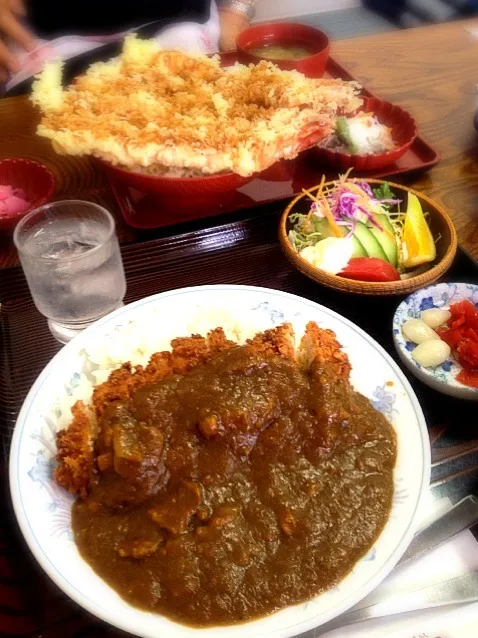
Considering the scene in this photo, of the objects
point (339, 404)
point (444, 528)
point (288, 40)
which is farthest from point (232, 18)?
point (444, 528)

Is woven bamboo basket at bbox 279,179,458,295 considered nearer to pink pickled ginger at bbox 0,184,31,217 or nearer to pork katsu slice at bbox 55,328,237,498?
pork katsu slice at bbox 55,328,237,498

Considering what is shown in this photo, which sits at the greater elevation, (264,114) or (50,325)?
(264,114)

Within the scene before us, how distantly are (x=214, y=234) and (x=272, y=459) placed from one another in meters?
1.26

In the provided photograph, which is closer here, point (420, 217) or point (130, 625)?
point (130, 625)

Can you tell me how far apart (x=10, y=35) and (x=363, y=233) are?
7.75ft

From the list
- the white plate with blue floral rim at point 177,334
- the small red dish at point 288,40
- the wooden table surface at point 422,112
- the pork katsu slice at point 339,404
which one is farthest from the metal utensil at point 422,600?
the small red dish at point 288,40

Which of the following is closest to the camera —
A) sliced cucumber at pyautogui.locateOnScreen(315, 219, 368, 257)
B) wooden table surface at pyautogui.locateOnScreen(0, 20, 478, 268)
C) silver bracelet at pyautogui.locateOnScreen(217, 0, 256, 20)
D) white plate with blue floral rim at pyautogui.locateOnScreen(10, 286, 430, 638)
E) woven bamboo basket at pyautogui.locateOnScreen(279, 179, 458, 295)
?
white plate with blue floral rim at pyautogui.locateOnScreen(10, 286, 430, 638)

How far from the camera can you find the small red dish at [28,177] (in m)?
2.48

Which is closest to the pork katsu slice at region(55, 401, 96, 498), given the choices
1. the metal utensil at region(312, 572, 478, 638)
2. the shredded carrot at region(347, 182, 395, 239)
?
the metal utensil at region(312, 572, 478, 638)

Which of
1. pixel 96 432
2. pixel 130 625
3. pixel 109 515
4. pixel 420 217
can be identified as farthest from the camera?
pixel 420 217

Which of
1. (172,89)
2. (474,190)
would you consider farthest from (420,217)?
(172,89)

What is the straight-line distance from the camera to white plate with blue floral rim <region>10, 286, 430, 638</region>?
125 cm

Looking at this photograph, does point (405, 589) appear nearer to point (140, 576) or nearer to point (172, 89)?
point (140, 576)

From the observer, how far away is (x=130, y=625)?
4.01 ft
